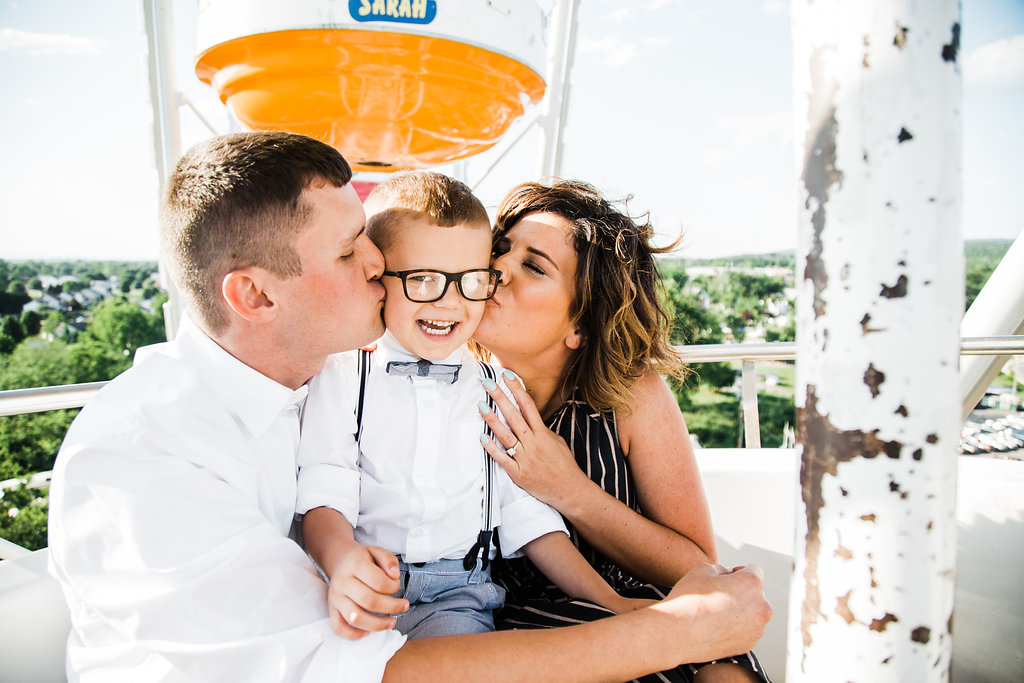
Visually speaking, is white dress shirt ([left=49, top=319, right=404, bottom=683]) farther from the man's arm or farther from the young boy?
the young boy

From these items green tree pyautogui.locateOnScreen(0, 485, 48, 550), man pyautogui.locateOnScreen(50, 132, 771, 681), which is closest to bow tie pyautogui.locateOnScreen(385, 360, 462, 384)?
man pyautogui.locateOnScreen(50, 132, 771, 681)

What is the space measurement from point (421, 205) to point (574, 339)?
2.02 feet

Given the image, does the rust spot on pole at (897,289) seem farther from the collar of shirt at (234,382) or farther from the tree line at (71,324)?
the tree line at (71,324)

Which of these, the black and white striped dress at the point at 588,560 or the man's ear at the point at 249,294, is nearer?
the man's ear at the point at 249,294

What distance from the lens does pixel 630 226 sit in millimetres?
1832

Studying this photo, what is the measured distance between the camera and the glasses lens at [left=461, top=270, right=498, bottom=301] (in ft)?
4.56

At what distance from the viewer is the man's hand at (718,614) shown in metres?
1.16

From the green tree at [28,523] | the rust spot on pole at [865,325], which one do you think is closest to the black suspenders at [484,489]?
the rust spot on pole at [865,325]

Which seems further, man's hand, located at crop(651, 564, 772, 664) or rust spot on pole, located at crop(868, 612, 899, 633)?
man's hand, located at crop(651, 564, 772, 664)

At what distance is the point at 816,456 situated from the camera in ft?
1.65

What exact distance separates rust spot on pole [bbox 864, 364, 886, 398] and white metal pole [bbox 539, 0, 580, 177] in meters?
2.77

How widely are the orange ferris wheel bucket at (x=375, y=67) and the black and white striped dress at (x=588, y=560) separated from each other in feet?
2.48

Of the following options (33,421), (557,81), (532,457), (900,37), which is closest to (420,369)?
(532,457)

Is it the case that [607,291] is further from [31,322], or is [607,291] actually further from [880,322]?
[31,322]
